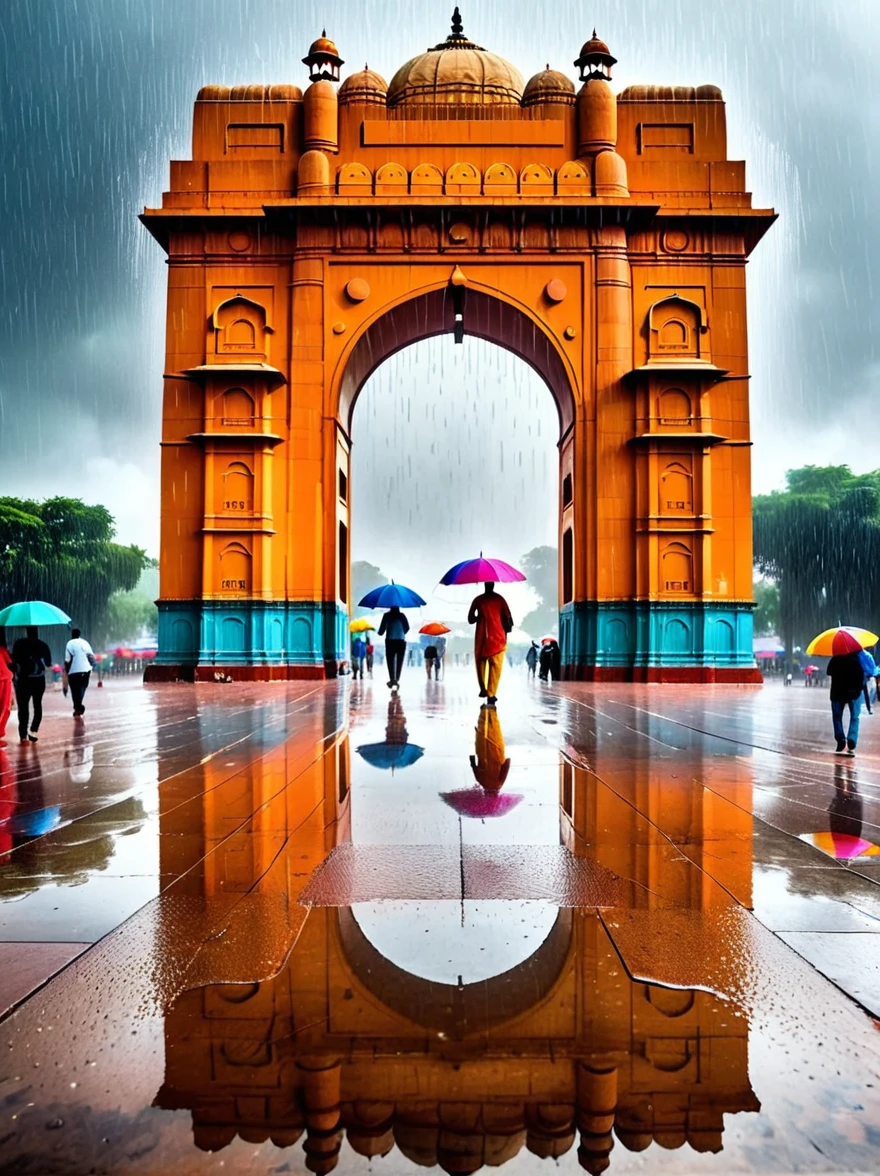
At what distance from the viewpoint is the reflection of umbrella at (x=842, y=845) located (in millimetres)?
4625

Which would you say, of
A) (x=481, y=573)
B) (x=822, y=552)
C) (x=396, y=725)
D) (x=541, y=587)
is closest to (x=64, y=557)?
(x=822, y=552)

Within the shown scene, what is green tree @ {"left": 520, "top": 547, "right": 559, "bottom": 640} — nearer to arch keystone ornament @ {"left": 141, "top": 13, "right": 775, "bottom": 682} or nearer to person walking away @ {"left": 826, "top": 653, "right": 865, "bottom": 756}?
arch keystone ornament @ {"left": 141, "top": 13, "right": 775, "bottom": 682}

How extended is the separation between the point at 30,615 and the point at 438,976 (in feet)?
30.8

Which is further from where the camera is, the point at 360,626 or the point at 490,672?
the point at 360,626

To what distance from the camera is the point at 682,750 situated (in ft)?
29.1

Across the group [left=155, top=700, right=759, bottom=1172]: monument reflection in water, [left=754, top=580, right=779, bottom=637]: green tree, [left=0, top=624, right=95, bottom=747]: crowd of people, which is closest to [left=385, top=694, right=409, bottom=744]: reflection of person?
[left=0, top=624, right=95, bottom=747]: crowd of people

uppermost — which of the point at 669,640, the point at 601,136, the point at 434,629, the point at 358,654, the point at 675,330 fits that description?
the point at 601,136

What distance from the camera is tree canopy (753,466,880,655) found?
46.8 metres

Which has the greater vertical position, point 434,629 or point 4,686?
point 434,629

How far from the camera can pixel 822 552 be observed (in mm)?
48656

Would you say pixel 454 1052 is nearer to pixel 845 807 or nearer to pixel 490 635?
pixel 845 807

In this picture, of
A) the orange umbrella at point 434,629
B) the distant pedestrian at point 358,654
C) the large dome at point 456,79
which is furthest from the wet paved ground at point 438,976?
the large dome at point 456,79

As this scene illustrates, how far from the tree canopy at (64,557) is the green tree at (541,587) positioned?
8176 cm

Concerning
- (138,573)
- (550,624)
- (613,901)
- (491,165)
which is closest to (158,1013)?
(613,901)
